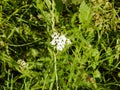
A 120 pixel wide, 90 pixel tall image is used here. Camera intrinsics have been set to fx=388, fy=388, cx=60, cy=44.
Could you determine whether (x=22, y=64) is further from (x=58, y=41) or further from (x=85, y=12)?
(x=85, y=12)

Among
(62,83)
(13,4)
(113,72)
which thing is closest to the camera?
(62,83)

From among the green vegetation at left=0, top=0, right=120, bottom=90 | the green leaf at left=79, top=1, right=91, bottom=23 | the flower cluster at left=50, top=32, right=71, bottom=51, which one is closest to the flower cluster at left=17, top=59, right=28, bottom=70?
the green vegetation at left=0, top=0, right=120, bottom=90

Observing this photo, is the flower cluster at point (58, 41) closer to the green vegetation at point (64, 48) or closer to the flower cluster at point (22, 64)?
the green vegetation at point (64, 48)

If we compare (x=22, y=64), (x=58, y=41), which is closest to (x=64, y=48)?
(x=58, y=41)

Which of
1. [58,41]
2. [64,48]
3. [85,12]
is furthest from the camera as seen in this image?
[85,12]

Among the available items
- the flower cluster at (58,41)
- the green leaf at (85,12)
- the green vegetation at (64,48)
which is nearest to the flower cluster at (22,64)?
the green vegetation at (64,48)

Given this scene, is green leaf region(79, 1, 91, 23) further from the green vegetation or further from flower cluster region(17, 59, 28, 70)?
flower cluster region(17, 59, 28, 70)

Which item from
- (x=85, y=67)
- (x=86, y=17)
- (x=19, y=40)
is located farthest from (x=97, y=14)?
(x=19, y=40)

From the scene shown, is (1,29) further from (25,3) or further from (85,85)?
(85,85)
